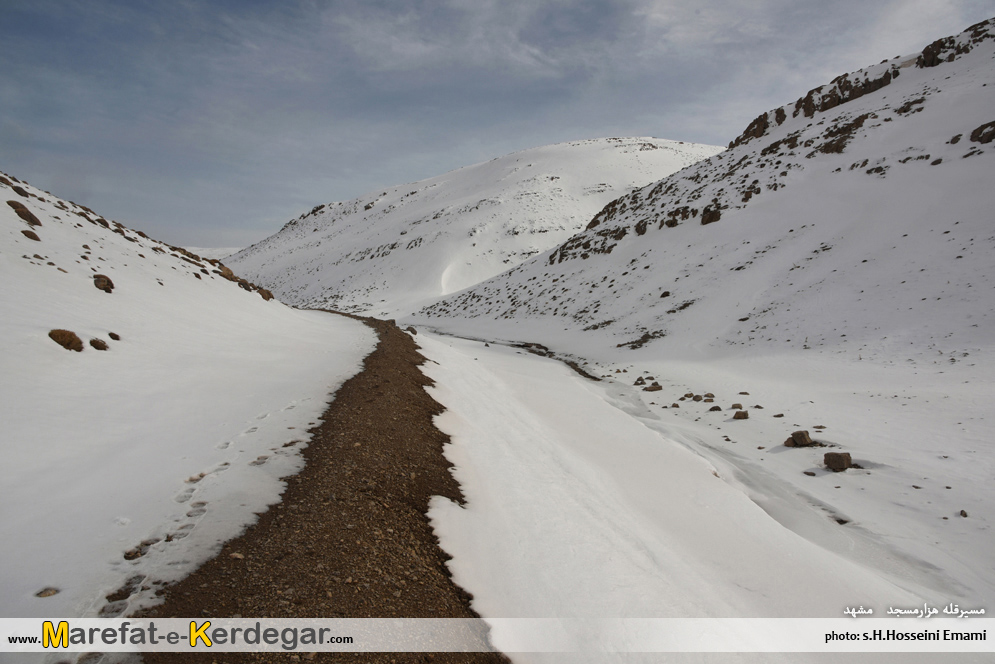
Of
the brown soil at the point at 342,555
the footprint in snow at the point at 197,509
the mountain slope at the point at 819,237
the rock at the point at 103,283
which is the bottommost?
the brown soil at the point at 342,555

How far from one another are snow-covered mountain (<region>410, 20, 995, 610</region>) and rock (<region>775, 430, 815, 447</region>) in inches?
6.9

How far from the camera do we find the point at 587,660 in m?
3.63

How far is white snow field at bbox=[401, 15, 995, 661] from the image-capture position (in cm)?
530

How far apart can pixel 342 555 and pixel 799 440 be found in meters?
9.33

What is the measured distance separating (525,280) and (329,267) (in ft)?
124

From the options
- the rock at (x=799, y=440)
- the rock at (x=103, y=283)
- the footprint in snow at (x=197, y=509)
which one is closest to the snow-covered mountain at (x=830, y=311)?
the rock at (x=799, y=440)

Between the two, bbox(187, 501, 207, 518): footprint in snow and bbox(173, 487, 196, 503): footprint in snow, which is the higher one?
bbox(173, 487, 196, 503): footprint in snow

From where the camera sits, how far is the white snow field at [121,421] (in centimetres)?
346

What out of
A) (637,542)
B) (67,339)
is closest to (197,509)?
(637,542)

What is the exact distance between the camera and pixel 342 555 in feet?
12.5

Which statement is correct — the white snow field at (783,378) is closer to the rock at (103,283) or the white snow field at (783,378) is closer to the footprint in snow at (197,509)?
the footprint in snow at (197,509)

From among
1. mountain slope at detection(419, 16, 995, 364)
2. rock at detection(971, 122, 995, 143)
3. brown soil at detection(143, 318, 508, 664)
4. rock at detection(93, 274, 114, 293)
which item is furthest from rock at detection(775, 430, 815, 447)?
rock at detection(971, 122, 995, 143)

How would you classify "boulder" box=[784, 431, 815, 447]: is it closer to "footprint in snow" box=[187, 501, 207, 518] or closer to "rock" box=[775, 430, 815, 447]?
"rock" box=[775, 430, 815, 447]

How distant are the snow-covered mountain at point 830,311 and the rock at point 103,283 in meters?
11.5
